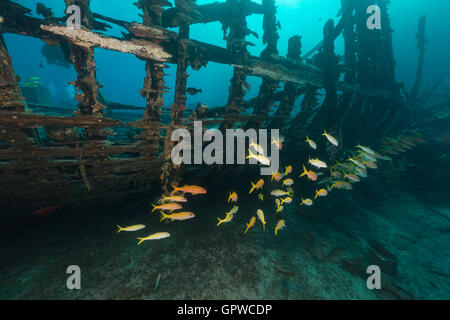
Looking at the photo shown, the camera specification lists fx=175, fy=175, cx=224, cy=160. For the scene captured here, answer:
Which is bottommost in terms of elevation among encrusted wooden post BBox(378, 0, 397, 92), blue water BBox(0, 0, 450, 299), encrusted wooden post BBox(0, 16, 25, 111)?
blue water BBox(0, 0, 450, 299)

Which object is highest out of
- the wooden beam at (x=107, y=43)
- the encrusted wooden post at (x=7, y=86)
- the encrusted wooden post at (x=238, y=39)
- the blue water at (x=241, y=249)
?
the encrusted wooden post at (x=238, y=39)

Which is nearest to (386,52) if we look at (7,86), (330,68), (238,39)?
(330,68)

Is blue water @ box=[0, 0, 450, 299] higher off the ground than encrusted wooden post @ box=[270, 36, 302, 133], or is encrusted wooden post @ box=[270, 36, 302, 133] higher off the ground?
encrusted wooden post @ box=[270, 36, 302, 133]

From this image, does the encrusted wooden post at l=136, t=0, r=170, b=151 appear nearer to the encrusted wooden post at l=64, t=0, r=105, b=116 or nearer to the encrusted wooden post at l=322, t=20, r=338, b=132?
the encrusted wooden post at l=64, t=0, r=105, b=116

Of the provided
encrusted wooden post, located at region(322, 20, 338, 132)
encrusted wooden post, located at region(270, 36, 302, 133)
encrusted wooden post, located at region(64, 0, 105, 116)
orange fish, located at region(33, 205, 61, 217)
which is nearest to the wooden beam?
encrusted wooden post, located at region(64, 0, 105, 116)

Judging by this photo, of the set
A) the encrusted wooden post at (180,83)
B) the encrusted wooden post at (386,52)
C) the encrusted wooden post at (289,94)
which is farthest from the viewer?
→ the encrusted wooden post at (386,52)

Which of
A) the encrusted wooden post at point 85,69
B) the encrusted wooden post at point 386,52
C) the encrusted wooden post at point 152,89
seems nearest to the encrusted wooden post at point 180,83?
the encrusted wooden post at point 152,89

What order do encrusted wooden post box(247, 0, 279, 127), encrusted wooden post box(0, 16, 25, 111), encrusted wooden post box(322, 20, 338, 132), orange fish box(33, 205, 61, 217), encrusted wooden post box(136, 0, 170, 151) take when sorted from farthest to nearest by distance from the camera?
encrusted wooden post box(322, 20, 338, 132) < encrusted wooden post box(247, 0, 279, 127) < orange fish box(33, 205, 61, 217) < encrusted wooden post box(136, 0, 170, 151) < encrusted wooden post box(0, 16, 25, 111)

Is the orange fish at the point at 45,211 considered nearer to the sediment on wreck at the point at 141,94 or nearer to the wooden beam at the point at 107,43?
the sediment on wreck at the point at 141,94

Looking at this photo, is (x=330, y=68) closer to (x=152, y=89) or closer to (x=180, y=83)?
(x=180, y=83)

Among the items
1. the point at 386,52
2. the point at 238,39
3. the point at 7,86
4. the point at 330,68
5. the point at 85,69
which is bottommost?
the point at 7,86

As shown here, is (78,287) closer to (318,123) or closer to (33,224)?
(33,224)

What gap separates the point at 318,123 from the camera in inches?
291
